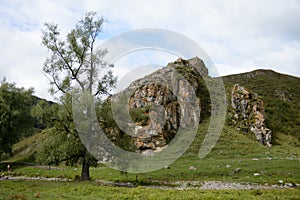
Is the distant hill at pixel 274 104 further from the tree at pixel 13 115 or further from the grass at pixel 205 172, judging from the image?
the tree at pixel 13 115

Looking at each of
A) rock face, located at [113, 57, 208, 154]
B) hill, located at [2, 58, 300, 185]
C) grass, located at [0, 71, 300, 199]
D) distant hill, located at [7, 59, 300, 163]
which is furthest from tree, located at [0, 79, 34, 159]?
rock face, located at [113, 57, 208, 154]

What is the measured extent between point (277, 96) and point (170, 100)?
56540 millimetres

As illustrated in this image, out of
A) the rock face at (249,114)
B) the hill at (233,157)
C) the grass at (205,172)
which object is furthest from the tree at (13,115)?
the rock face at (249,114)

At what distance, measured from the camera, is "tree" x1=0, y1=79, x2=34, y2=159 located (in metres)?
44.5

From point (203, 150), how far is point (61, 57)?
27.1 m

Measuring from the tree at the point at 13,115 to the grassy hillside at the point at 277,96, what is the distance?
45262 mm

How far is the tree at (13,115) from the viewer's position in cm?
4450

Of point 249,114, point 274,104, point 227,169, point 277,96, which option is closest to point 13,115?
point 227,169

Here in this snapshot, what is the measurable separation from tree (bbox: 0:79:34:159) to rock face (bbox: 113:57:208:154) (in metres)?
18.4

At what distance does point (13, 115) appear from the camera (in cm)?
4516

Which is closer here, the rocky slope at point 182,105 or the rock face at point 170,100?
the rock face at point 170,100

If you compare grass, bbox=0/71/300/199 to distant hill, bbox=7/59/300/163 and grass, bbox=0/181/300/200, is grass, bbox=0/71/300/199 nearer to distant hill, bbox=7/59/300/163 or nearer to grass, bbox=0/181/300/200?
grass, bbox=0/181/300/200

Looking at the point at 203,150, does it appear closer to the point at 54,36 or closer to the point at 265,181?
the point at 265,181

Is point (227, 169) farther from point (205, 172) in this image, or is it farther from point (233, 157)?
point (233, 157)
